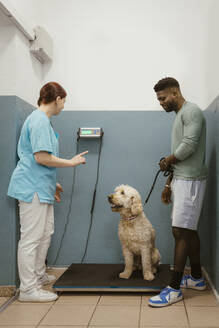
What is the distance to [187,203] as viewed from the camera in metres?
2.59

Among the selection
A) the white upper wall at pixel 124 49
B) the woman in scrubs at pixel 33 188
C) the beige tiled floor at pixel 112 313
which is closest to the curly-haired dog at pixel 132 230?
the beige tiled floor at pixel 112 313

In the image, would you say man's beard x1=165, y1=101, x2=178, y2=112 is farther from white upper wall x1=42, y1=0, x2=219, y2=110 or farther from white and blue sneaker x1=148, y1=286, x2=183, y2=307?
white and blue sneaker x1=148, y1=286, x2=183, y2=307

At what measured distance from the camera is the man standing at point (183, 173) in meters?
2.55

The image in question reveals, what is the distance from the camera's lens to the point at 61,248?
3.54 m

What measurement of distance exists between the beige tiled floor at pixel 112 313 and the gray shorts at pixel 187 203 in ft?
1.86

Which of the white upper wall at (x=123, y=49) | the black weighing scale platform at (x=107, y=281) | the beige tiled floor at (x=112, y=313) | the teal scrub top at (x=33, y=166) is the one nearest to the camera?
the beige tiled floor at (x=112, y=313)

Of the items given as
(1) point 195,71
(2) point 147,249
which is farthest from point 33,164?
(1) point 195,71

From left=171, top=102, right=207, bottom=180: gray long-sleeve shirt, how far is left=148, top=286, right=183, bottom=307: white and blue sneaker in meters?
0.83

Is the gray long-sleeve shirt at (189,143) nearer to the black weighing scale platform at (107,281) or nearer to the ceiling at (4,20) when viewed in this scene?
the black weighing scale platform at (107,281)

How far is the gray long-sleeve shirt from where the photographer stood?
2547 mm

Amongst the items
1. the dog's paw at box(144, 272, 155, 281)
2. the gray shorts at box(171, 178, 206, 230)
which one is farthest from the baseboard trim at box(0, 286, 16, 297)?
the gray shorts at box(171, 178, 206, 230)

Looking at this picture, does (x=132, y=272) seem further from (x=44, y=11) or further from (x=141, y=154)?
(x=44, y=11)

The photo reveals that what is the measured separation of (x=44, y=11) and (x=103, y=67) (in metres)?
0.90

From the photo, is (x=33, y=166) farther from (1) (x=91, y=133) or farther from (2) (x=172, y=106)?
(2) (x=172, y=106)
